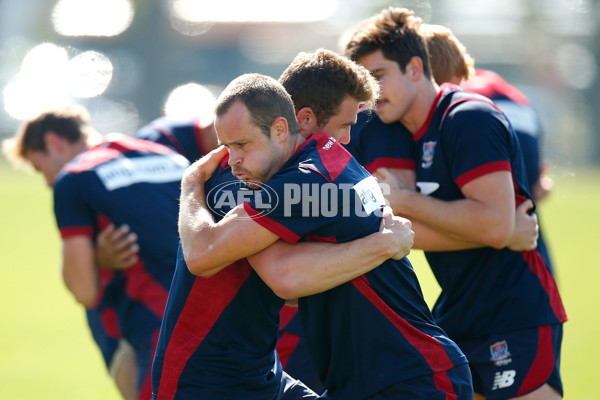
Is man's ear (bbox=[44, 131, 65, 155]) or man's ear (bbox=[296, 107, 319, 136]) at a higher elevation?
man's ear (bbox=[296, 107, 319, 136])

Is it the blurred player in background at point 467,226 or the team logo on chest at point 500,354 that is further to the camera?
the team logo on chest at point 500,354

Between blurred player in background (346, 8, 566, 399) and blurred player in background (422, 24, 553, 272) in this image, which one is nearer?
blurred player in background (346, 8, 566, 399)

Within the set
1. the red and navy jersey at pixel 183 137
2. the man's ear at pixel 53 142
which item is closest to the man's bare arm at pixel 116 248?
the man's ear at pixel 53 142

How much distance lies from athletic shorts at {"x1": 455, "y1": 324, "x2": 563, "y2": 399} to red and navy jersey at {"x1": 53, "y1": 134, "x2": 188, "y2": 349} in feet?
6.27

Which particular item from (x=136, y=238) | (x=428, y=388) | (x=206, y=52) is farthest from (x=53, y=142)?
(x=206, y=52)

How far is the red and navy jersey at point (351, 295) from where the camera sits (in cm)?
294

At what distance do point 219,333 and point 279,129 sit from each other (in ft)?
2.70

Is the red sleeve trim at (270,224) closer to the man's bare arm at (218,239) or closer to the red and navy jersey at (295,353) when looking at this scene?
the man's bare arm at (218,239)

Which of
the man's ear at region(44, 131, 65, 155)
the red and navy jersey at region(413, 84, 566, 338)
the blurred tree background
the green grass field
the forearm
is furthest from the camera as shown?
the blurred tree background

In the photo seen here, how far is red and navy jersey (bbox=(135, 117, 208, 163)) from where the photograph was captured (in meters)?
6.49

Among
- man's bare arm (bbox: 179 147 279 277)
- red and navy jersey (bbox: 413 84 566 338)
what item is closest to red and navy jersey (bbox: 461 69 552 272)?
red and navy jersey (bbox: 413 84 566 338)

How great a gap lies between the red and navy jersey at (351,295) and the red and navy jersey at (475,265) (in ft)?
3.50

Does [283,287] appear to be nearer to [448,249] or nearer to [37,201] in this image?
[448,249]

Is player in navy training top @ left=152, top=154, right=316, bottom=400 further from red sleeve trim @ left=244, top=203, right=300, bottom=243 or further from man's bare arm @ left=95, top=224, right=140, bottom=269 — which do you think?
man's bare arm @ left=95, top=224, right=140, bottom=269
